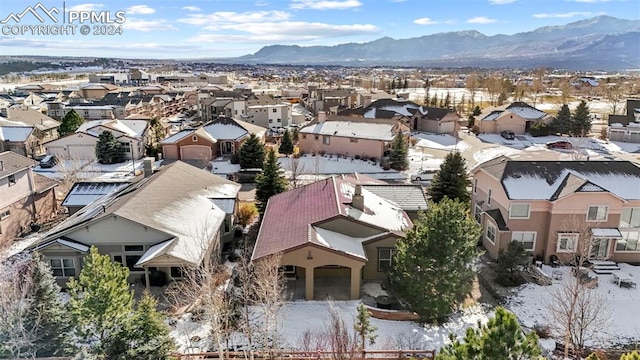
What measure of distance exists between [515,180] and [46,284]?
976 inches

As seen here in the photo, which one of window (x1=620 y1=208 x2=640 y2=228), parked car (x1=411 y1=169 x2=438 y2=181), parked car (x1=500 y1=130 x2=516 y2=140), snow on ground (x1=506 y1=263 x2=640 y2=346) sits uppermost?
window (x1=620 y1=208 x2=640 y2=228)

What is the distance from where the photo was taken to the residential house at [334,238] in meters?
21.5

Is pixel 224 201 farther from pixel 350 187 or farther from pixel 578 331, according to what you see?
pixel 578 331

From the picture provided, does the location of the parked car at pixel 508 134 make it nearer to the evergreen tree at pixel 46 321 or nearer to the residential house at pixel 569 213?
the residential house at pixel 569 213

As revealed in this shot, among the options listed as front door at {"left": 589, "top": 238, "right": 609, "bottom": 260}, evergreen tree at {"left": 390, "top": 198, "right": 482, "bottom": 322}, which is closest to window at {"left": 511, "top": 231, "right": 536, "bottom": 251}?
front door at {"left": 589, "top": 238, "right": 609, "bottom": 260}

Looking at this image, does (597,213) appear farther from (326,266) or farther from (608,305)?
(326,266)

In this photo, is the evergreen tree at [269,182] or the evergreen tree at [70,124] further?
the evergreen tree at [70,124]

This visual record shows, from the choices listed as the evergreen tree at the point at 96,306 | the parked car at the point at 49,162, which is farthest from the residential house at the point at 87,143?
the evergreen tree at the point at 96,306

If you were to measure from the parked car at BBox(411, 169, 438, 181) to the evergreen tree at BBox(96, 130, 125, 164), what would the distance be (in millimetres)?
33390

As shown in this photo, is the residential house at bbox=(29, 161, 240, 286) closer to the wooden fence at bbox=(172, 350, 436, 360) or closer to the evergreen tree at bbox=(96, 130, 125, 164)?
the wooden fence at bbox=(172, 350, 436, 360)

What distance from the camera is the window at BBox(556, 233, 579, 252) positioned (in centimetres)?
2602

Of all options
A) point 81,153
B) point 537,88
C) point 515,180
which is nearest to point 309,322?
point 515,180

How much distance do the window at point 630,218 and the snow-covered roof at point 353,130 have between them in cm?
2900

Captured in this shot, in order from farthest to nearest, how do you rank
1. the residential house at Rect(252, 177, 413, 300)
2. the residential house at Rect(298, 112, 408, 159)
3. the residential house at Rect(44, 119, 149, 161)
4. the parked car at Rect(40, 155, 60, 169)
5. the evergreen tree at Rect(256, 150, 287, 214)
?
the residential house at Rect(298, 112, 408, 159)
the residential house at Rect(44, 119, 149, 161)
the parked car at Rect(40, 155, 60, 169)
the evergreen tree at Rect(256, 150, 287, 214)
the residential house at Rect(252, 177, 413, 300)
